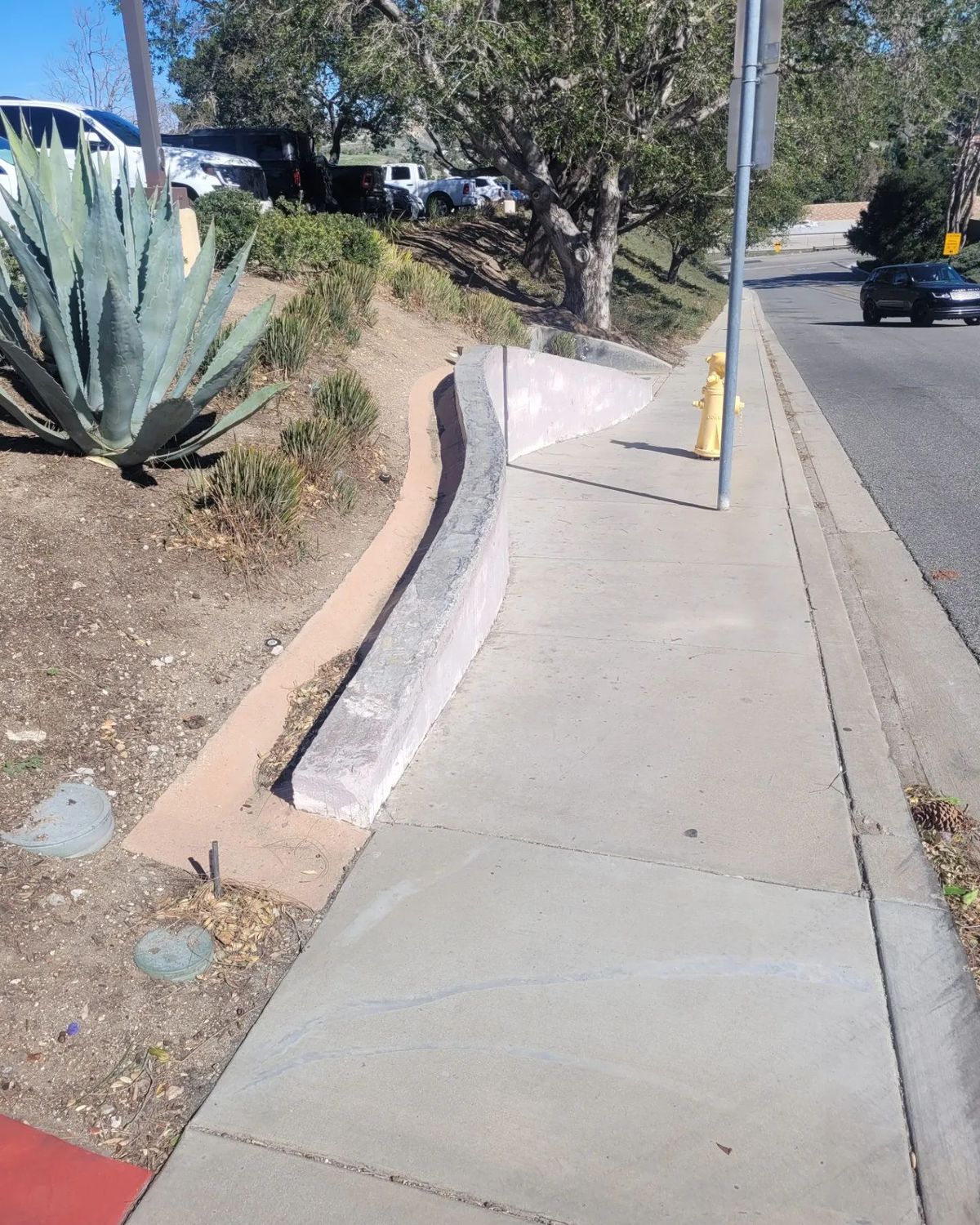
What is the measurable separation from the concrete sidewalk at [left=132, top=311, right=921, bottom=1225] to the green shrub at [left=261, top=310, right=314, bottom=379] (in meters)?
3.29

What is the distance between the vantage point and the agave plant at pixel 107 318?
15.9 ft

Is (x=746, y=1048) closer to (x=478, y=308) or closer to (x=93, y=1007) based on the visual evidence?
(x=93, y=1007)

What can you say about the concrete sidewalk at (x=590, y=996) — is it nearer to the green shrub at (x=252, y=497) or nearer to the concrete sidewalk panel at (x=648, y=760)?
the concrete sidewalk panel at (x=648, y=760)

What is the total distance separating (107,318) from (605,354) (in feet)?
37.4

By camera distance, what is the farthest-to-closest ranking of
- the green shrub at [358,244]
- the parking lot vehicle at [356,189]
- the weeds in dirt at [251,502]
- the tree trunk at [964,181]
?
the tree trunk at [964,181], the parking lot vehicle at [356,189], the green shrub at [358,244], the weeds in dirt at [251,502]

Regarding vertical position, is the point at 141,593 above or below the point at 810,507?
above

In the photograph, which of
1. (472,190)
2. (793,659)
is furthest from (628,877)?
(472,190)

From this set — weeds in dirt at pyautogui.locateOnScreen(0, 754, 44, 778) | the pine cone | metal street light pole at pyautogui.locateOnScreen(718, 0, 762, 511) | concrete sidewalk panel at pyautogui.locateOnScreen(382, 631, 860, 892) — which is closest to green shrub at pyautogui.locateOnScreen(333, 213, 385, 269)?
metal street light pole at pyautogui.locateOnScreen(718, 0, 762, 511)

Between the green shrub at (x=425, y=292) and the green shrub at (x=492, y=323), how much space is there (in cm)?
19

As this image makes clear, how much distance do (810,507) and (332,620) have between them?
15.0ft

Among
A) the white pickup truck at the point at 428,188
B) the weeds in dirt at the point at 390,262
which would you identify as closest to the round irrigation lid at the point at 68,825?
the weeds in dirt at the point at 390,262

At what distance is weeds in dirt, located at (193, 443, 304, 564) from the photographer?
5.09m

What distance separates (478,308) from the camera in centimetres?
1230

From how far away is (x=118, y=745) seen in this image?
3.84 meters
